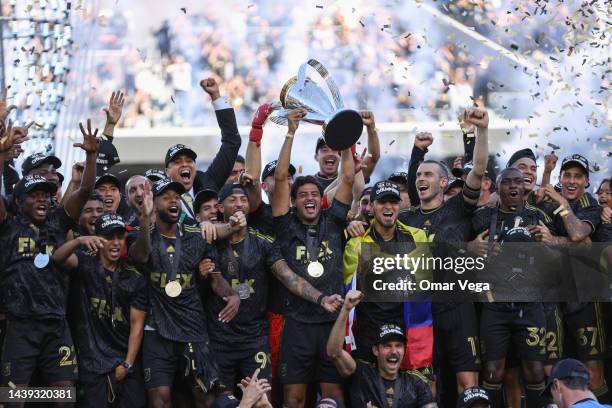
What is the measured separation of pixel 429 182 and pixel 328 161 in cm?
79

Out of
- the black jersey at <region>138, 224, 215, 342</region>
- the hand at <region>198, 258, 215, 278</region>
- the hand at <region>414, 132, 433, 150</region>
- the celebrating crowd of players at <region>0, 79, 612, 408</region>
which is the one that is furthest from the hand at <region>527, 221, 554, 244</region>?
the black jersey at <region>138, 224, 215, 342</region>

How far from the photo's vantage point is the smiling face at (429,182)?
7.82 metres

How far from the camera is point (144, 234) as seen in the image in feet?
22.9

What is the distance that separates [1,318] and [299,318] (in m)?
1.79

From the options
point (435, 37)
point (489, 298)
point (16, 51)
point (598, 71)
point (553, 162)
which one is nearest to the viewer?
point (489, 298)

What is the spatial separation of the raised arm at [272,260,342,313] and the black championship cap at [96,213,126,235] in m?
0.99

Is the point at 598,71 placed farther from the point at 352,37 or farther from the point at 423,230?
the point at 423,230

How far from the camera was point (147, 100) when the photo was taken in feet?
47.4

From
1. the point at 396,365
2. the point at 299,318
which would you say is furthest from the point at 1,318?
the point at 396,365

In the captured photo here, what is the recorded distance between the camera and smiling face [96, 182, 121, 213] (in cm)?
762

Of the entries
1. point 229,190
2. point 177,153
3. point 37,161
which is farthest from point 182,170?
point 37,161

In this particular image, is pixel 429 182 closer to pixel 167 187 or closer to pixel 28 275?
pixel 167 187

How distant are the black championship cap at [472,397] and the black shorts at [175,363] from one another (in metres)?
1.48

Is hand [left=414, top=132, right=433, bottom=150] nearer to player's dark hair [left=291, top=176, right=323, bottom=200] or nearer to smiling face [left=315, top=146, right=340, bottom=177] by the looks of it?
smiling face [left=315, top=146, right=340, bottom=177]
